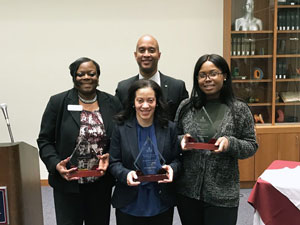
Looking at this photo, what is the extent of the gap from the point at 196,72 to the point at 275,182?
969 millimetres

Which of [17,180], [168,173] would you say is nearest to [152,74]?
[168,173]

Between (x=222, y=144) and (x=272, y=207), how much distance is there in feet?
2.90

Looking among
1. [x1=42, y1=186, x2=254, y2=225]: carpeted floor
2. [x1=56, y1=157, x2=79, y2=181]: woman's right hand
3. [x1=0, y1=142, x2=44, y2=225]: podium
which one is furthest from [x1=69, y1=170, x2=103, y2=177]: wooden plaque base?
[x1=42, y1=186, x2=254, y2=225]: carpeted floor

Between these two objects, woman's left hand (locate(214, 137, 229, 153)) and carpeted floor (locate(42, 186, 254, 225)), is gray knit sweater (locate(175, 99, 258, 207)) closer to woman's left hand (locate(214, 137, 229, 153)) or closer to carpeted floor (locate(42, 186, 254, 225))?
woman's left hand (locate(214, 137, 229, 153))

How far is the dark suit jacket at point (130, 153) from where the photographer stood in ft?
5.51

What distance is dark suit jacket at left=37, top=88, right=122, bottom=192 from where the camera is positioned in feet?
5.97

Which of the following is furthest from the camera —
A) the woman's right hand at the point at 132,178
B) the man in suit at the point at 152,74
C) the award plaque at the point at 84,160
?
the man in suit at the point at 152,74

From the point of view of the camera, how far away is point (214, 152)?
1.67 meters

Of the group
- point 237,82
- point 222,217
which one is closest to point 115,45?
point 237,82

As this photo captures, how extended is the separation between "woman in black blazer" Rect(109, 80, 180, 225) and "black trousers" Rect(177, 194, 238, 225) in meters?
0.07

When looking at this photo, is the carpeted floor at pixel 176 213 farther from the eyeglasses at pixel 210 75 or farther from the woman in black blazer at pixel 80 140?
the eyeglasses at pixel 210 75

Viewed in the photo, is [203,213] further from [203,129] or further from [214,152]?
[203,129]

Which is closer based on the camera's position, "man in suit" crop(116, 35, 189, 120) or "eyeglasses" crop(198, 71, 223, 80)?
"eyeglasses" crop(198, 71, 223, 80)

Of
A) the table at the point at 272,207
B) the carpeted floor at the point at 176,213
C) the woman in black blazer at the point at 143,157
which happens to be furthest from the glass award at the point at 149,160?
the carpeted floor at the point at 176,213
